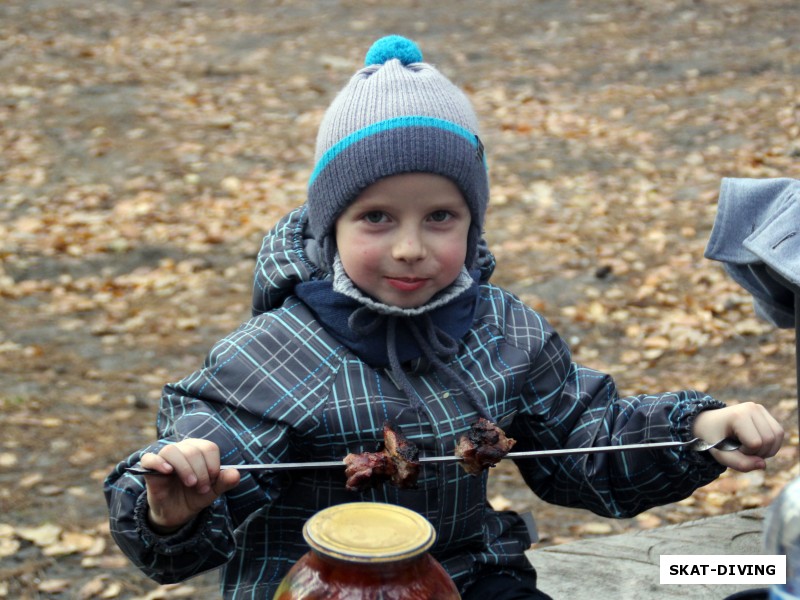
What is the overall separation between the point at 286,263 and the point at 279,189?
6.04 metres

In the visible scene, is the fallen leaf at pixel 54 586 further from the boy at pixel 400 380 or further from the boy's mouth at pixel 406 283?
the boy's mouth at pixel 406 283

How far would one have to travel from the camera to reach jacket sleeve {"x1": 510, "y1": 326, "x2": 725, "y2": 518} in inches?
100

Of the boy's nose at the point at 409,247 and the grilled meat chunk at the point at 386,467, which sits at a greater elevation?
the boy's nose at the point at 409,247

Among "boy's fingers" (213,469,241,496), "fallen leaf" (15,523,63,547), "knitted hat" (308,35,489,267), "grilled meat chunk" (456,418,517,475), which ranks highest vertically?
"knitted hat" (308,35,489,267)

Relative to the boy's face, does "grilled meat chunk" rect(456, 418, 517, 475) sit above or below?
below

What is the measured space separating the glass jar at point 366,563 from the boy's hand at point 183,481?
0.37m

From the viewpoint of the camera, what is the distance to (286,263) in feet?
8.63

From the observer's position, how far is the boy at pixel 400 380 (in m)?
2.38

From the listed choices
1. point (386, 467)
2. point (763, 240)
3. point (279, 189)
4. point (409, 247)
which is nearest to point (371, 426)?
point (386, 467)

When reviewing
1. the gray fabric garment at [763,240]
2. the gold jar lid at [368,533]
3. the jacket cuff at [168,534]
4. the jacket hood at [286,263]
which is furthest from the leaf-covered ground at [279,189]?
the gold jar lid at [368,533]

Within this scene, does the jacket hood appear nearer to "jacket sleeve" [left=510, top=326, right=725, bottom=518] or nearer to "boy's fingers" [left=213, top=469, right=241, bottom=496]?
"jacket sleeve" [left=510, top=326, right=725, bottom=518]

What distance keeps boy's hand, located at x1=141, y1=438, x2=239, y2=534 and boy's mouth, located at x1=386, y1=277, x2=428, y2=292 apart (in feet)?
1.97

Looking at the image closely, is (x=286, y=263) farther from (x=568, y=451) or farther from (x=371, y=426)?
(x=568, y=451)

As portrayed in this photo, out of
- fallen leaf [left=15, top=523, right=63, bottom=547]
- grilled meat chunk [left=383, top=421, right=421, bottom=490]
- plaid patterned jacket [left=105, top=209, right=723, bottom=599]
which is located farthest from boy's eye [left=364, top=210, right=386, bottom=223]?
fallen leaf [left=15, top=523, right=63, bottom=547]
